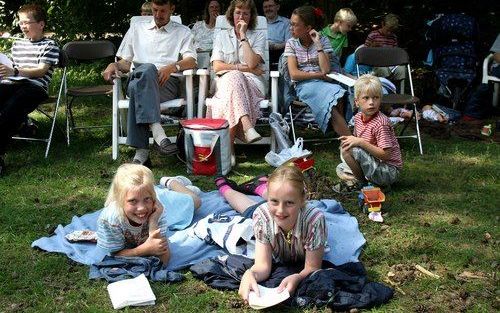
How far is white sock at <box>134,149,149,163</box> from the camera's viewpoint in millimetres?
6414

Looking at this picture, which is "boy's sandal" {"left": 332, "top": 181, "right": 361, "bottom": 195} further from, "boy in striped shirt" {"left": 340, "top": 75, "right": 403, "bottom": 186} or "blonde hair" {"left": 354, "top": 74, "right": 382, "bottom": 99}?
"blonde hair" {"left": 354, "top": 74, "right": 382, "bottom": 99}

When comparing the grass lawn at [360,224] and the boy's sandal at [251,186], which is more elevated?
the boy's sandal at [251,186]

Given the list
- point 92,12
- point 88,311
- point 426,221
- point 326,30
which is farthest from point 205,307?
point 92,12

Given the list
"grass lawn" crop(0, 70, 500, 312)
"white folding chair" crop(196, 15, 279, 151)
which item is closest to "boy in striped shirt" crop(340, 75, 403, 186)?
"grass lawn" crop(0, 70, 500, 312)

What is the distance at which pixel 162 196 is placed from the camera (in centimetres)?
501

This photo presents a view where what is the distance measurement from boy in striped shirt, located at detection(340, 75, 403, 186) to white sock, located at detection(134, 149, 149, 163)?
177 cm

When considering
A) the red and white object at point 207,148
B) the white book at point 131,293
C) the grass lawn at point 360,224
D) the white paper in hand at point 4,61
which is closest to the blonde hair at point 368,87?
the grass lawn at point 360,224

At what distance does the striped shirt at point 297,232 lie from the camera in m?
3.95

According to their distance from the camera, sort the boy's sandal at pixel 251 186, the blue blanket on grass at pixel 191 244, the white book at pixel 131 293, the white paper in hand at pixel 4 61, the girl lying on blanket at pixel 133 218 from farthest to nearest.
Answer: the white paper in hand at pixel 4 61 → the boy's sandal at pixel 251 186 → the blue blanket on grass at pixel 191 244 → the girl lying on blanket at pixel 133 218 → the white book at pixel 131 293

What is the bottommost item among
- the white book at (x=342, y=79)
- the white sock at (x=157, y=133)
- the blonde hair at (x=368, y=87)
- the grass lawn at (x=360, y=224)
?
the grass lawn at (x=360, y=224)

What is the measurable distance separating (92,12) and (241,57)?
4.50m

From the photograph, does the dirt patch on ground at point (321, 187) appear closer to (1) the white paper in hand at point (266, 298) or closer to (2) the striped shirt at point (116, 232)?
(2) the striped shirt at point (116, 232)

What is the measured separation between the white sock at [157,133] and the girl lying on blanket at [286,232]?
2.50 m

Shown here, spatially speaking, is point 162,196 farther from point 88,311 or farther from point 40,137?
point 40,137
